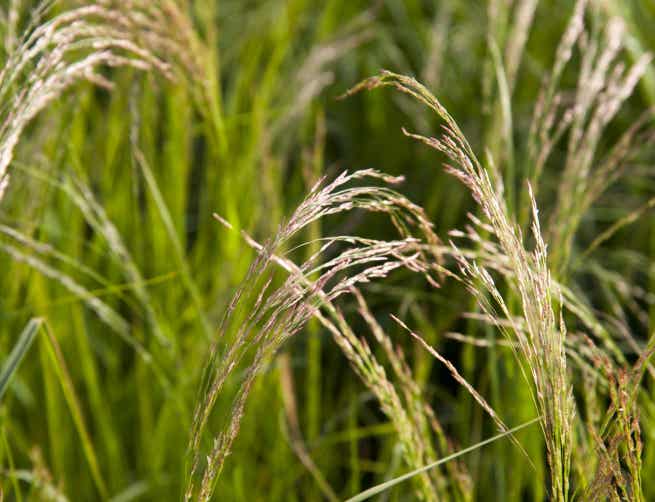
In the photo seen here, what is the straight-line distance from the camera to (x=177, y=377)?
1660mm

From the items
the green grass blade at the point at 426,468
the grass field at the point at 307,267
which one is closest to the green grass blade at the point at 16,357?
the grass field at the point at 307,267

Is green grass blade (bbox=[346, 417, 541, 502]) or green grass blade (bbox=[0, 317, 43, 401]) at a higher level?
green grass blade (bbox=[0, 317, 43, 401])

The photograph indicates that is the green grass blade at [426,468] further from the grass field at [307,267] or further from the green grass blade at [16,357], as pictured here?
the green grass blade at [16,357]

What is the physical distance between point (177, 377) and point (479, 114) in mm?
1349

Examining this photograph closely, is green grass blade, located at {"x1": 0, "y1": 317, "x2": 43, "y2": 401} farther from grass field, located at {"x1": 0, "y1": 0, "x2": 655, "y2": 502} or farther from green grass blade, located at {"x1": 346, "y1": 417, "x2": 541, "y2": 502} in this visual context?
green grass blade, located at {"x1": 346, "y1": 417, "x2": 541, "y2": 502}

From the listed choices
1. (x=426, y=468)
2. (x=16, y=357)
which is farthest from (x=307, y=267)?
(x=16, y=357)

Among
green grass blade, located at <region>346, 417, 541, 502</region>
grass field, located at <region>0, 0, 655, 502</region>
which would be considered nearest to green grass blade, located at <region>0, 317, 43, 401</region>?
grass field, located at <region>0, 0, 655, 502</region>

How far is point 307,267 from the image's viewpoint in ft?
3.28

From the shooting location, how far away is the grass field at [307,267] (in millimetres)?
1105

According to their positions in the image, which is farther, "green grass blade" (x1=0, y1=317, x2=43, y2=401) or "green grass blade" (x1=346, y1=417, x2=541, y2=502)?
"green grass blade" (x1=0, y1=317, x2=43, y2=401)

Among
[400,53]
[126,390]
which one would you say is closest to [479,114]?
[400,53]

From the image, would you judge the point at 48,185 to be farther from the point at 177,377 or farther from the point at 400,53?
the point at 400,53

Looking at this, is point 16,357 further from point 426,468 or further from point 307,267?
point 426,468

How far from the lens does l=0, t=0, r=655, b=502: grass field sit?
1.11m
